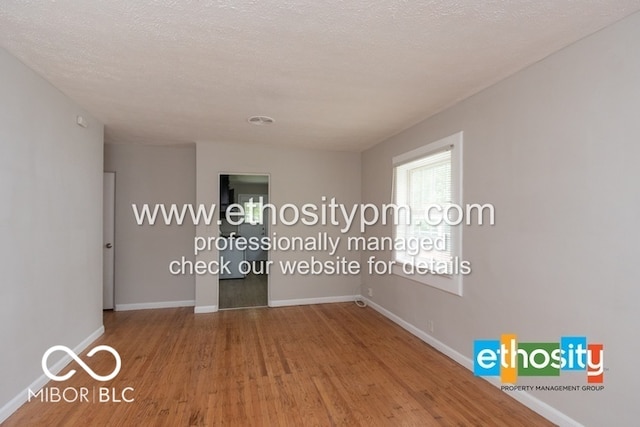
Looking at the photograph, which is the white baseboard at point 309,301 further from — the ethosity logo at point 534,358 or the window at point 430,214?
the ethosity logo at point 534,358

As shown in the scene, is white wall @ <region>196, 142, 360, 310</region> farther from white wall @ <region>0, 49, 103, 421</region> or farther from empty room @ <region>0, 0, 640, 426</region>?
white wall @ <region>0, 49, 103, 421</region>

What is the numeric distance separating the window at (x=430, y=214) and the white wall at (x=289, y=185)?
1262mm

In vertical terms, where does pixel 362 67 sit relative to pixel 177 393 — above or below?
above

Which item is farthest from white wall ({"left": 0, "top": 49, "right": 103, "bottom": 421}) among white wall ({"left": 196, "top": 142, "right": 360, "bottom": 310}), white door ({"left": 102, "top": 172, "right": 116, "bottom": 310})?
white wall ({"left": 196, "top": 142, "right": 360, "bottom": 310})

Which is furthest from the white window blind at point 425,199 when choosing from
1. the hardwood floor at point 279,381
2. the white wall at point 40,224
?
the white wall at point 40,224

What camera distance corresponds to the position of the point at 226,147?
15.6 feet

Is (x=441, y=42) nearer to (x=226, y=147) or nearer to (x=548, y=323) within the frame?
(x=548, y=323)

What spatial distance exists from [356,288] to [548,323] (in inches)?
133

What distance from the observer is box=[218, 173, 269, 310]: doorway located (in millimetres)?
5484

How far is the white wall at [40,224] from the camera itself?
2.16 meters

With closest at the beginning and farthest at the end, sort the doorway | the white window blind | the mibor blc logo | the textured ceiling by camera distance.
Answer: the textured ceiling, the mibor blc logo, the white window blind, the doorway

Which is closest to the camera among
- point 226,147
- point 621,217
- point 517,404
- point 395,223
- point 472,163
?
point 621,217

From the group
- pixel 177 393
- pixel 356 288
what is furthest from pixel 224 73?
pixel 356 288

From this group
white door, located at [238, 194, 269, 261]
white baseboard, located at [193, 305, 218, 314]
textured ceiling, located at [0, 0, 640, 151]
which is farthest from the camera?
white door, located at [238, 194, 269, 261]
